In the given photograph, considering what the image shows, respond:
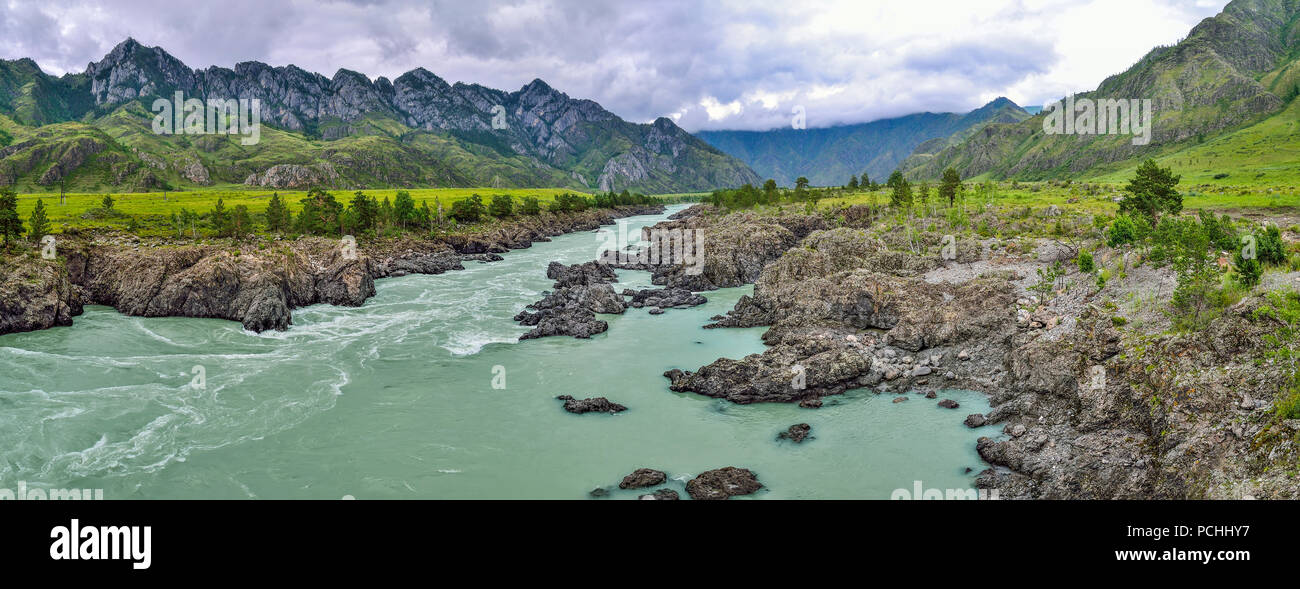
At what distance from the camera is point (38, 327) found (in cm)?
4806

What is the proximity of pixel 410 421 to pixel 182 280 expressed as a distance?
3912 centimetres

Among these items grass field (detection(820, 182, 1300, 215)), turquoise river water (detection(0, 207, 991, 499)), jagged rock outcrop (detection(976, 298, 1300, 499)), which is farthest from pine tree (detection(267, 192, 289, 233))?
grass field (detection(820, 182, 1300, 215))

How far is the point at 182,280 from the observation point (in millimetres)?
54406

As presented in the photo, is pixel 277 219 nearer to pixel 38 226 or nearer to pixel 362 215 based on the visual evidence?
pixel 362 215

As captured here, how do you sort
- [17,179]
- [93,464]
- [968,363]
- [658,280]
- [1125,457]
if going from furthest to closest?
[17,179]
[658,280]
[968,363]
[93,464]
[1125,457]

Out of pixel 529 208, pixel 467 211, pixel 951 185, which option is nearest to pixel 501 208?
pixel 467 211

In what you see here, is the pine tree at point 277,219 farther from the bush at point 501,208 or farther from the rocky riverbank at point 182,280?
the bush at point 501,208

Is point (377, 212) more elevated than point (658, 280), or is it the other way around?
point (377, 212)

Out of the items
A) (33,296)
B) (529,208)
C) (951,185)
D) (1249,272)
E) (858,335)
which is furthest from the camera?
(529,208)

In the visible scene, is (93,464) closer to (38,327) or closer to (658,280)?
(38,327)

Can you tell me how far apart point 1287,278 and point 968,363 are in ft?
46.3

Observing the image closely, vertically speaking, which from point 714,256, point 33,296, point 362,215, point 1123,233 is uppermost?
point 362,215

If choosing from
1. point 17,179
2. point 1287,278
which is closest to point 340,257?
point 1287,278

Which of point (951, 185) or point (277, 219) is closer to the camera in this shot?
point (277, 219)
